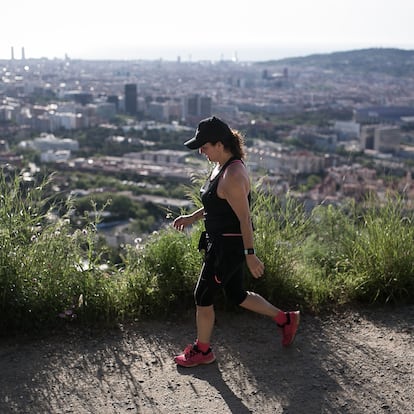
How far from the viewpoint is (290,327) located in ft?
11.6

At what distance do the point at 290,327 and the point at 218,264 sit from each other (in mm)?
610

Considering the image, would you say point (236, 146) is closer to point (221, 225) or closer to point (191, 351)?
point (221, 225)

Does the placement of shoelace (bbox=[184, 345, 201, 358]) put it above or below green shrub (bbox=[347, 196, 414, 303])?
below

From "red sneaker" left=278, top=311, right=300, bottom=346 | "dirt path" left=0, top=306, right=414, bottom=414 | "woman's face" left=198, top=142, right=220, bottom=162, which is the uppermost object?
"woman's face" left=198, top=142, right=220, bottom=162

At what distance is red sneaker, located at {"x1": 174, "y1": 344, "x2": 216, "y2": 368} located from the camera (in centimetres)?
331

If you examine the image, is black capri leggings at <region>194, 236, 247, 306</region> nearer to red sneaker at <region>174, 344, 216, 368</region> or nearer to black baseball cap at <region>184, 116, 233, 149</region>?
red sneaker at <region>174, 344, 216, 368</region>

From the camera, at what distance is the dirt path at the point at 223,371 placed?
297 centimetres

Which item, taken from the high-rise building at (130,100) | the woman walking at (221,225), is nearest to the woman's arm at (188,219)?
the woman walking at (221,225)

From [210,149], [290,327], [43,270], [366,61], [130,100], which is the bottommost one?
[130,100]

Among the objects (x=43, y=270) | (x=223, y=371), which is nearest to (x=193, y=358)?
(x=223, y=371)

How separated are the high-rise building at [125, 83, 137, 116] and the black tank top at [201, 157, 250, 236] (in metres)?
54.2

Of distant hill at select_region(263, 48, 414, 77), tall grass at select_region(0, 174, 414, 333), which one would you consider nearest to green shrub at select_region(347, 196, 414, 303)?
tall grass at select_region(0, 174, 414, 333)

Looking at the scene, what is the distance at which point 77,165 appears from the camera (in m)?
28.5

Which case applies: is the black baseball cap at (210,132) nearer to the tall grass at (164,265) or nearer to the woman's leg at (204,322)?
the woman's leg at (204,322)
